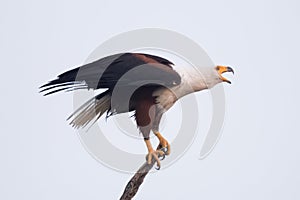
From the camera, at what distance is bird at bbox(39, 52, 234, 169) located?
812cm

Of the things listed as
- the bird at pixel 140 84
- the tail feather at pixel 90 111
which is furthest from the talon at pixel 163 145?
the tail feather at pixel 90 111

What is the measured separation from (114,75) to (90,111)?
848mm

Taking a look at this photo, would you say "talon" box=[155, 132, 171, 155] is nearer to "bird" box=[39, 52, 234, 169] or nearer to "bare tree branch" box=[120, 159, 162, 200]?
"bird" box=[39, 52, 234, 169]

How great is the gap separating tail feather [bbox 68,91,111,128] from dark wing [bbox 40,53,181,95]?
473 mm

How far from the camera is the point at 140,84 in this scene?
812 cm

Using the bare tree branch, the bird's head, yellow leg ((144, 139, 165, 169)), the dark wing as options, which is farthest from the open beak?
the bare tree branch

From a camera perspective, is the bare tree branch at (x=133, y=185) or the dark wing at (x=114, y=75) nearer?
the bare tree branch at (x=133, y=185)

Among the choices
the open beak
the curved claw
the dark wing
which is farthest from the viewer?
the open beak

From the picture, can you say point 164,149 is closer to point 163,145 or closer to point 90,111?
point 163,145

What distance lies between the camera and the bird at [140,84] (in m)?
8.12

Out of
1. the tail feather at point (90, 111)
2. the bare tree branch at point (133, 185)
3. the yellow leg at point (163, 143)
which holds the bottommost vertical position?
the bare tree branch at point (133, 185)

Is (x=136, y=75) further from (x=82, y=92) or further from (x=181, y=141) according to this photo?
(x=181, y=141)

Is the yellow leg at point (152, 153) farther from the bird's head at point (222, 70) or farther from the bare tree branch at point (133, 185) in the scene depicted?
the bird's head at point (222, 70)

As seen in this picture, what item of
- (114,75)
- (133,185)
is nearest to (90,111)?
(114,75)
